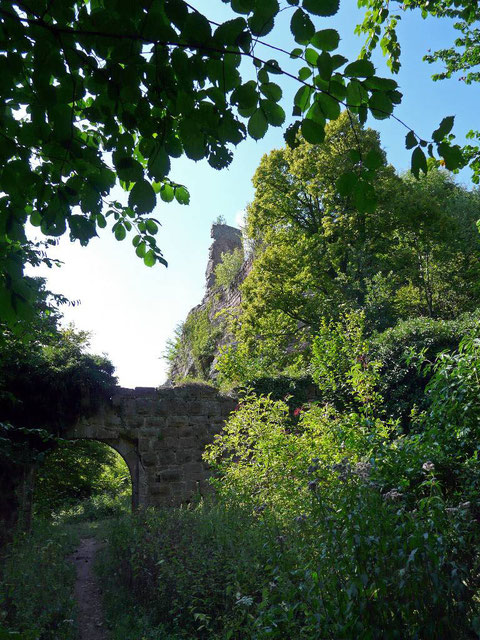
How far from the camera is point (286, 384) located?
34.0ft

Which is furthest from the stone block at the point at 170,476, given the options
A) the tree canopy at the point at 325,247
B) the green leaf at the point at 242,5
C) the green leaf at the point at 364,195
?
the green leaf at the point at 242,5

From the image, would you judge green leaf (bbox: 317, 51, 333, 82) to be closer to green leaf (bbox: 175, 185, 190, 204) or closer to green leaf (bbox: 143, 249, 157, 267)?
green leaf (bbox: 175, 185, 190, 204)

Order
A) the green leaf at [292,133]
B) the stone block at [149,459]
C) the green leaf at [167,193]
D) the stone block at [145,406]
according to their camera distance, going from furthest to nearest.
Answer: the stone block at [145,406]
the stone block at [149,459]
the green leaf at [167,193]
the green leaf at [292,133]

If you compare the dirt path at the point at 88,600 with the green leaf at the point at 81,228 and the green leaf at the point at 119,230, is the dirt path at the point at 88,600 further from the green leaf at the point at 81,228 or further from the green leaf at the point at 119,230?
the green leaf at the point at 81,228

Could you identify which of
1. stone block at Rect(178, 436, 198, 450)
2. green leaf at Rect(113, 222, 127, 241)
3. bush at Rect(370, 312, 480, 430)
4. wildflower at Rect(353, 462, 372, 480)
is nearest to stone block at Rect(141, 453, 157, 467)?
stone block at Rect(178, 436, 198, 450)

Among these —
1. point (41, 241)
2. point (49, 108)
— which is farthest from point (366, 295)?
point (49, 108)

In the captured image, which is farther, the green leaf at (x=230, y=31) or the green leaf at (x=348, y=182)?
the green leaf at (x=348, y=182)

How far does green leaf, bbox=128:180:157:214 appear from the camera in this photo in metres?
1.71

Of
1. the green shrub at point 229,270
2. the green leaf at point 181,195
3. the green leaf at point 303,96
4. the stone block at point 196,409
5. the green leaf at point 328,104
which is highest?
the green shrub at point 229,270

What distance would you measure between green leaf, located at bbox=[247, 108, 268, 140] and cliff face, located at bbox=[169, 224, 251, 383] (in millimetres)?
13751

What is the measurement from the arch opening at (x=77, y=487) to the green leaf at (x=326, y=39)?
41.1 feet

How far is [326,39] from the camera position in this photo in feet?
5.21

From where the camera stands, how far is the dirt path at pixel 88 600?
189 inches

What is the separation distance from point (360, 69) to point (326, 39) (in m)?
0.14
